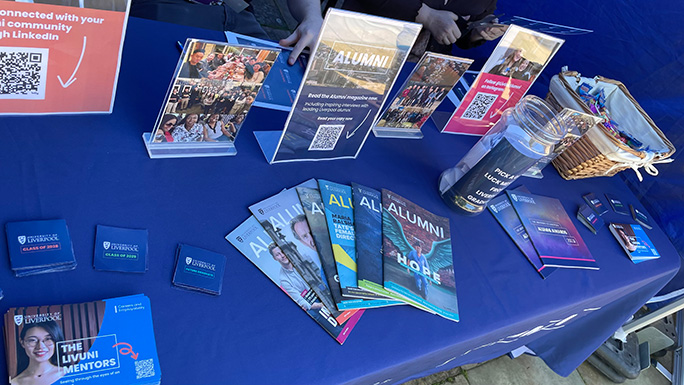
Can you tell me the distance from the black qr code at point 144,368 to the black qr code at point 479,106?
1109 millimetres

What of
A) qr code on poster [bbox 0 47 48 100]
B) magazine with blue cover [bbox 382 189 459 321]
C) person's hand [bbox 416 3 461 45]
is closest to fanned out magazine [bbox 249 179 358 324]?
magazine with blue cover [bbox 382 189 459 321]

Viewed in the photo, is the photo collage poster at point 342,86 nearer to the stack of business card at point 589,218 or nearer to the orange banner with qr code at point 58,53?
the orange banner with qr code at point 58,53

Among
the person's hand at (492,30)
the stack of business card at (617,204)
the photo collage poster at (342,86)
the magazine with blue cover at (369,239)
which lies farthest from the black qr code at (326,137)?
the stack of business card at (617,204)

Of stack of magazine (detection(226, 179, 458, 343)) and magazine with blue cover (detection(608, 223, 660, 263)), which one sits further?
magazine with blue cover (detection(608, 223, 660, 263))

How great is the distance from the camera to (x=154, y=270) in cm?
83

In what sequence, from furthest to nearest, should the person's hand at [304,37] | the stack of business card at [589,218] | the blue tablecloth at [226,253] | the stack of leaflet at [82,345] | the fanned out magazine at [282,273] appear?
the stack of business card at [589,218], the person's hand at [304,37], the fanned out magazine at [282,273], the blue tablecloth at [226,253], the stack of leaflet at [82,345]

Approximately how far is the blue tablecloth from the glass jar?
60 millimetres

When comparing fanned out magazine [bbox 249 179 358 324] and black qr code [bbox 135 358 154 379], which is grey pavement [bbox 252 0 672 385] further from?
black qr code [bbox 135 358 154 379]

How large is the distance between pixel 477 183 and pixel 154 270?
734 mm

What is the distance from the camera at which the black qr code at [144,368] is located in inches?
26.5

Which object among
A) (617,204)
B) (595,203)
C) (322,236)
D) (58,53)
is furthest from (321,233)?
(617,204)

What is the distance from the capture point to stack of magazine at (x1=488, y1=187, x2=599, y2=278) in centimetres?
128

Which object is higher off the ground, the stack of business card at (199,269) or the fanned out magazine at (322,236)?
the fanned out magazine at (322,236)

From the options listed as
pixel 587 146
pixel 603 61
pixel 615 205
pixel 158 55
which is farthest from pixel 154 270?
pixel 603 61
